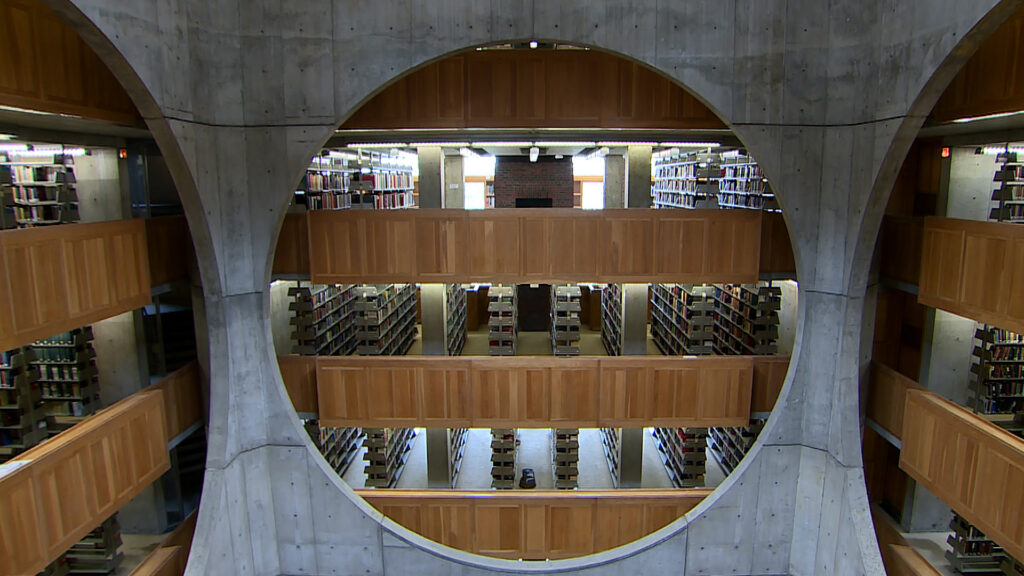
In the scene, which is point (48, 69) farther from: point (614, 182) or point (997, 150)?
point (997, 150)

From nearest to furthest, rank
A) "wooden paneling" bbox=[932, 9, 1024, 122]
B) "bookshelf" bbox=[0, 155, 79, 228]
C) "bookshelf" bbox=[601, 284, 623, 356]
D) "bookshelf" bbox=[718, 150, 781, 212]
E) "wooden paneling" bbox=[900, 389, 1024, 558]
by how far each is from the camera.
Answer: "wooden paneling" bbox=[900, 389, 1024, 558] → "wooden paneling" bbox=[932, 9, 1024, 122] → "bookshelf" bbox=[0, 155, 79, 228] → "bookshelf" bbox=[718, 150, 781, 212] → "bookshelf" bbox=[601, 284, 623, 356]

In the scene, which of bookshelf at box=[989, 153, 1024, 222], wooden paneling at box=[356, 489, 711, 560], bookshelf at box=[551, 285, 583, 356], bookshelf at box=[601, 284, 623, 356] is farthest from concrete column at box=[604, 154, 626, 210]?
bookshelf at box=[989, 153, 1024, 222]

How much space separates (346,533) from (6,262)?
13.2ft

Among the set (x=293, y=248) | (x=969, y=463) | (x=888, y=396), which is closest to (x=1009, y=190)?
(x=888, y=396)

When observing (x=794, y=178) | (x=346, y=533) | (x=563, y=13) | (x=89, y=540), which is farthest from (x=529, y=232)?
(x=89, y=540)

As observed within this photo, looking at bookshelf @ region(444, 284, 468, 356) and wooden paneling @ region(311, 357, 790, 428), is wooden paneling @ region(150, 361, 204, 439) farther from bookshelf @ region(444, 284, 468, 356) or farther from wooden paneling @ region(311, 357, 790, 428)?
bookshelf @ region(444, 284, 468, 356)

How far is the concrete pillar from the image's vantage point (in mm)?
8439

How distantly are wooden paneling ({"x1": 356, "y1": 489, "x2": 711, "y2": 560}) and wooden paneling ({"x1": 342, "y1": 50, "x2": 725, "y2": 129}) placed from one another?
14.2 feet

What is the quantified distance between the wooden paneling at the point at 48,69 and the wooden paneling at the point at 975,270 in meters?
7.95

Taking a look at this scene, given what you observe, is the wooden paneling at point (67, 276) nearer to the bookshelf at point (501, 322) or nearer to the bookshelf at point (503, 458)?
the bookshelf at point (501, 322)

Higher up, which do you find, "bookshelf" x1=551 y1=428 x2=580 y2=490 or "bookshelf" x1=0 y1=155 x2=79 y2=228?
"bookshelf" x1=0 y1=155 x2=79 y2=228

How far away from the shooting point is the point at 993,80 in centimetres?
516

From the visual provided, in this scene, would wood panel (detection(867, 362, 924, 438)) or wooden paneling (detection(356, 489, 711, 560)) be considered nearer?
wood panel (detection(867, 362, 924, 438))

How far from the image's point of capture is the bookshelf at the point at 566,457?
30.0 ft
